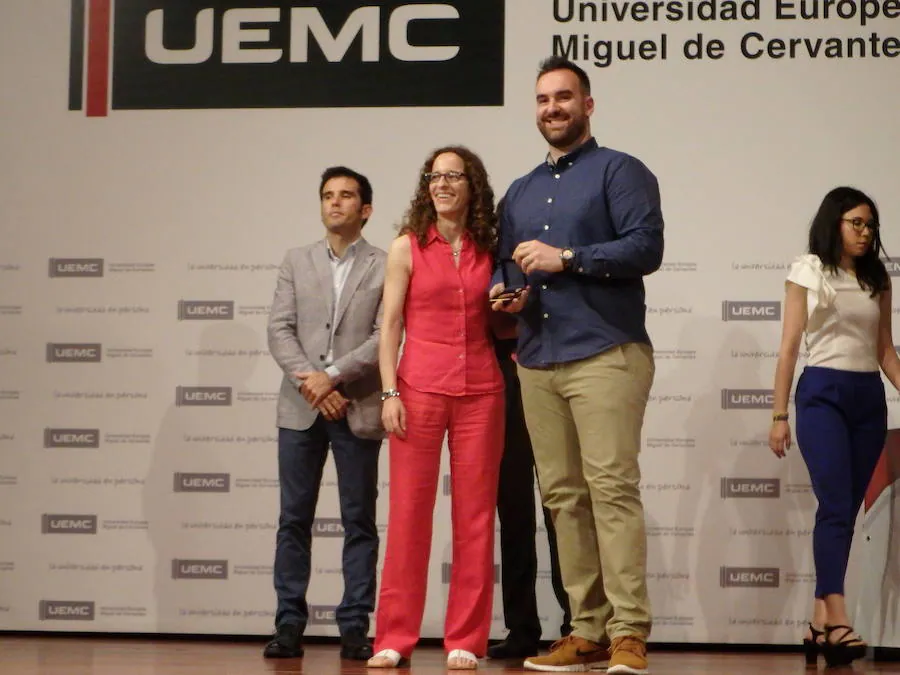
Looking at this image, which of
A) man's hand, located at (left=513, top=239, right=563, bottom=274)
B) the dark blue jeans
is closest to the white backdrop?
the dark blue jeans

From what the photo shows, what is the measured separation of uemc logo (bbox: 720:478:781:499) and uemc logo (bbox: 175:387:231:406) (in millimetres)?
2304

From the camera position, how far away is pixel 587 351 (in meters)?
3.51

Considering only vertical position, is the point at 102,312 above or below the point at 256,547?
above

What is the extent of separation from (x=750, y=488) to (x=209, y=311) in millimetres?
2604

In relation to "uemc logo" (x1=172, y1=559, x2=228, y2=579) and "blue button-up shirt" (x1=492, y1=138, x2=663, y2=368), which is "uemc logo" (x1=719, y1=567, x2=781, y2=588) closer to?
"blue button-up shirt" (x1=492, y1=138, x2=663, y2=368)

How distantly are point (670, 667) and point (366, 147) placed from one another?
2.73m

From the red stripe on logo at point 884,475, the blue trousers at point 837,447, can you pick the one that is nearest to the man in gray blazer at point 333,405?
the blue trousers at point 837,447

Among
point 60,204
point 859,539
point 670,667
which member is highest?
point 60,204

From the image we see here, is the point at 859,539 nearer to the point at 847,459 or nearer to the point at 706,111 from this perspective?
the point at 847,459

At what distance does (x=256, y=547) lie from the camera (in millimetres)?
5328

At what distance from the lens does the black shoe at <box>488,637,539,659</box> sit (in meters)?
4.23

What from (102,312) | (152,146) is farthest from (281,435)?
(152,146)

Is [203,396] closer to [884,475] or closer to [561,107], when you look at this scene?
[561,107]

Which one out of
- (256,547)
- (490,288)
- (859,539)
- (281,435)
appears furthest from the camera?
(256,547)
